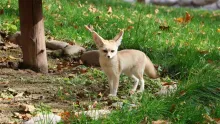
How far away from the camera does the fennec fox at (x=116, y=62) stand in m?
5.06

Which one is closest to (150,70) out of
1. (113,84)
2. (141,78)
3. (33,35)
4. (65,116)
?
(141,78)

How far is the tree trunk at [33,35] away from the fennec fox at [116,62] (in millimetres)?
1250

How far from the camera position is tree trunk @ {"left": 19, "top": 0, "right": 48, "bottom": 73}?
611 cm

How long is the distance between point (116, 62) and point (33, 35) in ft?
4.75

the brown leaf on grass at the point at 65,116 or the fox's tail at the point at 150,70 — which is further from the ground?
the fox's tail at the point at 150,70

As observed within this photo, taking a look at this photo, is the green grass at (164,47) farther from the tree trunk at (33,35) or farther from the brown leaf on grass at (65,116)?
the tree trunk at (33,35)

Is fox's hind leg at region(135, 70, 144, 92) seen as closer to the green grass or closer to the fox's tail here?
the fox's tail

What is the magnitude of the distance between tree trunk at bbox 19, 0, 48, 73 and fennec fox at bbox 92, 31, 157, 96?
1250 millimetres

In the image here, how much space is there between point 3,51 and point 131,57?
2378 millimetres

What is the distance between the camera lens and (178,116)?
4.33 metres

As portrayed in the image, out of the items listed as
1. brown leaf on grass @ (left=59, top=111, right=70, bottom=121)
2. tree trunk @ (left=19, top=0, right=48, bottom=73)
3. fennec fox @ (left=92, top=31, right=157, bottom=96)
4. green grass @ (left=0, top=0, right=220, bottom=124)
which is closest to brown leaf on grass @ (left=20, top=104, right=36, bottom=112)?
brown leaf on grass @ (left=59, top=111, right=70, bottom=121)

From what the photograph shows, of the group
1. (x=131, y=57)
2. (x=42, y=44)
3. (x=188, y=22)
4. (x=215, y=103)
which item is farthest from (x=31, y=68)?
(x=188, y=22)

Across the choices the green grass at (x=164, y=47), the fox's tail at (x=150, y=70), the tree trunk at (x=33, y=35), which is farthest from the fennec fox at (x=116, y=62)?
the tree trunk at (x=33, y=35)

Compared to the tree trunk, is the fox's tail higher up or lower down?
lower down
